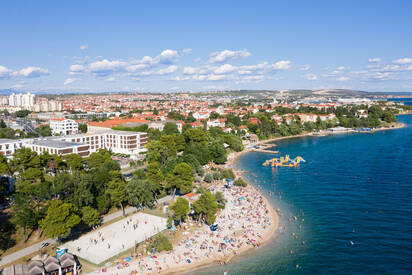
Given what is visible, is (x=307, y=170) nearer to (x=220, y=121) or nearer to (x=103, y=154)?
(x=103, y=154)

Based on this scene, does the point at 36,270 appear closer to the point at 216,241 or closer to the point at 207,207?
the point at 216,241

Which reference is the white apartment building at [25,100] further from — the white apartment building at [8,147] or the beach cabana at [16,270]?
the beach cabana at [16,270]

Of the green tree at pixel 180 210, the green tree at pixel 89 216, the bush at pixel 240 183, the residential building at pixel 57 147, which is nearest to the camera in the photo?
the green tree at pixel 89 216

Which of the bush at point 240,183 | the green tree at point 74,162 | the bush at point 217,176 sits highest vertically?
the green tree at point 74,162

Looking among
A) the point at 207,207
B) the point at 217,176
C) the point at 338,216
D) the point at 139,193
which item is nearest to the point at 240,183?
the point at 217,176

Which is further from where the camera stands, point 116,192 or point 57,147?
point 57,147

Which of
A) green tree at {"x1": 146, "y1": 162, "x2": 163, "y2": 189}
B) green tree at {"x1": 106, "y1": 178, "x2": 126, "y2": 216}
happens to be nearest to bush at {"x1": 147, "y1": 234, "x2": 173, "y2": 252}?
green tree at {"x1": 106, "y1": 178, "x2": 126, "y2": 216}

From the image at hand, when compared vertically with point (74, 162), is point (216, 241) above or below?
below

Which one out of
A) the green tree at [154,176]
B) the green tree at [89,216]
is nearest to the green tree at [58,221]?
the green tree at [89,216]
